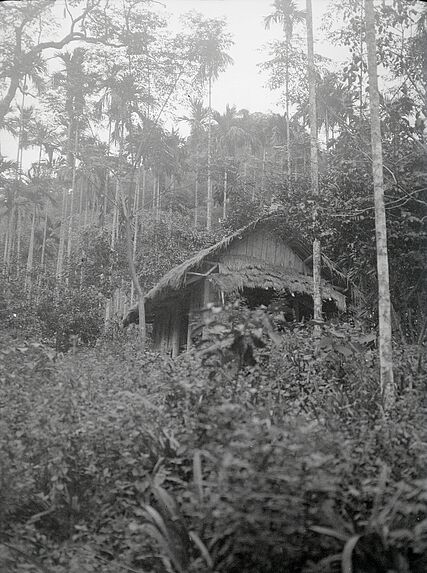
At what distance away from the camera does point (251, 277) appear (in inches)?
435

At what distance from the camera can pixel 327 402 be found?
182 inches

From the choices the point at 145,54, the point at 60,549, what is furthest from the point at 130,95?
the point at 60,549

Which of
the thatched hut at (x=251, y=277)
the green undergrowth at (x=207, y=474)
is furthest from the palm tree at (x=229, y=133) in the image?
the green undergrowth at (x=207, y=474)

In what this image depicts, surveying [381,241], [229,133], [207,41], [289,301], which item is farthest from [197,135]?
[381,241]

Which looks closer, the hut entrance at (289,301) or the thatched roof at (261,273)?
the thatched roof at (261,273)

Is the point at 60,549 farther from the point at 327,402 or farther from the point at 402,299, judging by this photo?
the point at 402,299

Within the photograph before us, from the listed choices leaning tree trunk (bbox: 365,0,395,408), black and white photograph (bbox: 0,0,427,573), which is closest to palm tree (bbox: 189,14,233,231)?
black and white photograph (bbox: 0,0,427,573)

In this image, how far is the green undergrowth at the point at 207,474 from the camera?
2.71m

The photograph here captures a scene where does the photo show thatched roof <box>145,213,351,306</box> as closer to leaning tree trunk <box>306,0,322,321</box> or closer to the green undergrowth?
leaning tree trunk <box>306,0,322,321</box>

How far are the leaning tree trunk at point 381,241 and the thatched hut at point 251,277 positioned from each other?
14.6 feet

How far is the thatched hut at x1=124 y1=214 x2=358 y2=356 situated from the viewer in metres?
11.0

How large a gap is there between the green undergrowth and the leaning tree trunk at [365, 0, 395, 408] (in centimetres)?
40

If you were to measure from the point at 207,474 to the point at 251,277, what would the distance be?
789 centimetres

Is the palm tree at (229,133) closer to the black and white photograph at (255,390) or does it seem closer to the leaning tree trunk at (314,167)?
the black and white photograph at (255,390)
